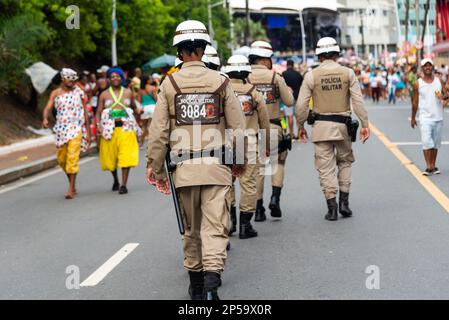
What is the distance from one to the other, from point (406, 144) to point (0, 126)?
10.5 metres

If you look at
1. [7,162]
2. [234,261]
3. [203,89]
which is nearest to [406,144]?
[7,162]

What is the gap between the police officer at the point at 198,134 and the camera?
6520mm

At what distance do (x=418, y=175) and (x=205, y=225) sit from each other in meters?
7.89

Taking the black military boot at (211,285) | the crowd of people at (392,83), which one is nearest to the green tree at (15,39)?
the black military boot at (211,285)

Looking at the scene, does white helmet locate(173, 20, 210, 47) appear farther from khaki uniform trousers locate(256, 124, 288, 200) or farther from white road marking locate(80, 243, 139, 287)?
khaki uniform trousers locate(256, 124, 288, 200)

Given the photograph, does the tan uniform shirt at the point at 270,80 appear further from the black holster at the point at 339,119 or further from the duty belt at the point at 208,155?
the duty belt at the point at 208,155

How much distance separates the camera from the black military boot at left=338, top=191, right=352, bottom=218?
1034cm

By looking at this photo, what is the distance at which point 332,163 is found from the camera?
10.4 m

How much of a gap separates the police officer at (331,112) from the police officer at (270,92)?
228 mm

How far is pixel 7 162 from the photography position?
18.2 metres

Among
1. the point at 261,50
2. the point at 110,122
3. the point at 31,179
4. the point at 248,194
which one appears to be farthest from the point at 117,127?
the point at 248,194

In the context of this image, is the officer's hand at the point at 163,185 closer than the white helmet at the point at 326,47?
Yes

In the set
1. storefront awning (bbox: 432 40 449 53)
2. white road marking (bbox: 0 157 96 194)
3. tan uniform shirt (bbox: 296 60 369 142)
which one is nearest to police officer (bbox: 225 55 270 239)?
tan uniform shirt (bbox: 296 60 369 142)

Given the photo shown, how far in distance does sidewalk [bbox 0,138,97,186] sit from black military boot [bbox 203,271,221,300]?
391 inches
